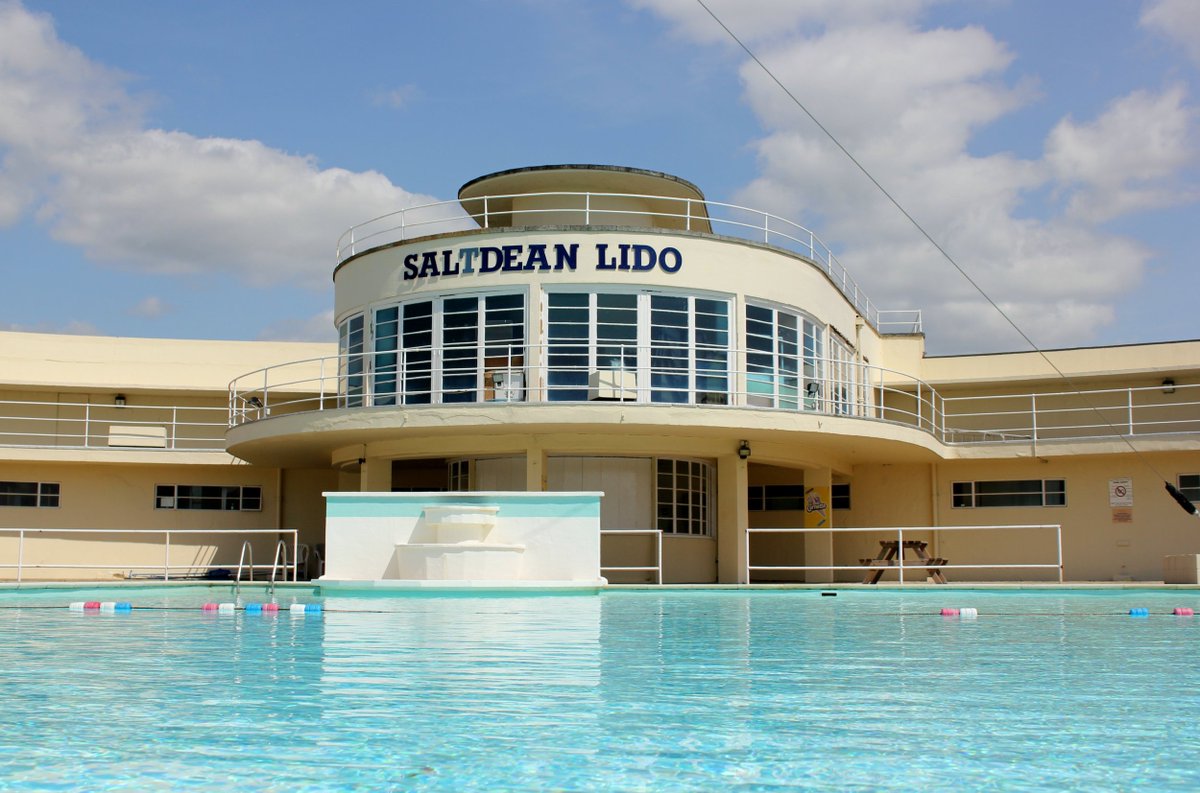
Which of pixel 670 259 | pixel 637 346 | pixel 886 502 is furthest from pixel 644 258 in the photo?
pixel 886 502

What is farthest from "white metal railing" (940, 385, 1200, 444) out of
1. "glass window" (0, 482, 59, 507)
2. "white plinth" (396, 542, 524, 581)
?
"glass window" (0, 482, 59, 507)

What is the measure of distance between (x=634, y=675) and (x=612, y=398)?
1224 cm

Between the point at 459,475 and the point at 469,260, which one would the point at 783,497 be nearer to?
the point at 459,475

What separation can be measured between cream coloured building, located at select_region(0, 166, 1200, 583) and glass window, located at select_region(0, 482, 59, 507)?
0.15ft

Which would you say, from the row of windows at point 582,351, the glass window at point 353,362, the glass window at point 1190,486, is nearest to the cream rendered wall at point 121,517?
the glass window at point 353,362

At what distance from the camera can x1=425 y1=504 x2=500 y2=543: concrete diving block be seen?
17516 mm

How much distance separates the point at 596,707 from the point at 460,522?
36.8ft

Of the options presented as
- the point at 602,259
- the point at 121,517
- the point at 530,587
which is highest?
the point at 602,259

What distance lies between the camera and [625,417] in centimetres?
1947

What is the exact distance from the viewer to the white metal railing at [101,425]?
92.4ft

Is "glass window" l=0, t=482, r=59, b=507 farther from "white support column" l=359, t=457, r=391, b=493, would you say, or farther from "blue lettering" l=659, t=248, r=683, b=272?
"blue lettering" l=659, t=248, r=683, b=272

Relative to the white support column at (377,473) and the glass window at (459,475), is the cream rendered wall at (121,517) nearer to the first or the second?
the white support column at (377,473)

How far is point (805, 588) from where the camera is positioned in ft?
64.8

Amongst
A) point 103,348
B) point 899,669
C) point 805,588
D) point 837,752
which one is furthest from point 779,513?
point 837,752
